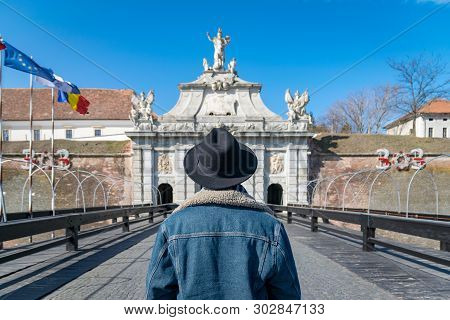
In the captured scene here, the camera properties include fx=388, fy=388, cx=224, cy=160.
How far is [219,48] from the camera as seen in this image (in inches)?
1459

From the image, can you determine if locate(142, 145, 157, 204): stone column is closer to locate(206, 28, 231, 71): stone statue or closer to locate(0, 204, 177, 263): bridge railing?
locate(206, 28, 231, 71): stone statue

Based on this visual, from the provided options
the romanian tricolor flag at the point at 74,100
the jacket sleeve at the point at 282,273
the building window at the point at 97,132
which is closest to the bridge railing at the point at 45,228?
the jacket sleeve at the point at 282,273

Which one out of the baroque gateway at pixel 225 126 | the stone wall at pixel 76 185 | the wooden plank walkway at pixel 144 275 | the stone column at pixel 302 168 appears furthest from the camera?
the stone wall at pixel 76 185

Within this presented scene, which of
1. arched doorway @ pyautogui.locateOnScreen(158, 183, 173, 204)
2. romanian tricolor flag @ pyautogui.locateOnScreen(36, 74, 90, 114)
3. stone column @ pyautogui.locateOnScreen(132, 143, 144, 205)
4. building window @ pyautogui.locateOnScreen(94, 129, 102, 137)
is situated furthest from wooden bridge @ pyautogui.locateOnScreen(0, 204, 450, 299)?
building window @ pyautogui.locateOnScreen(94, 129, 102, 137)

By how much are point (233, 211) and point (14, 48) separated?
1388 centimetres

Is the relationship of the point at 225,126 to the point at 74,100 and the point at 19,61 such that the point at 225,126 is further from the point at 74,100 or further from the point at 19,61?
the point at 19,61

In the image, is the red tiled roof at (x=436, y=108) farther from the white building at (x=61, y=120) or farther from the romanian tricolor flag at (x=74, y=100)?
the romanian tricolor flag at (x=74, y=100)

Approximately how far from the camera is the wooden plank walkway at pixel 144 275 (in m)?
5.41

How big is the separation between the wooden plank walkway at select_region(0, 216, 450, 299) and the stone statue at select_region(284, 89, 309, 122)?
26.3m

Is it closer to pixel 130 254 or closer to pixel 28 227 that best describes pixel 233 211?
pixel 28 227

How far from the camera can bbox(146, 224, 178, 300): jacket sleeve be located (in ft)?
7.54

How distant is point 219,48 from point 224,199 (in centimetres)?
3644

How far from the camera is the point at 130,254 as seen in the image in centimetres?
895

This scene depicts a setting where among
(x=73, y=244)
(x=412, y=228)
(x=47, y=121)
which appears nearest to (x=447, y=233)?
(x=412, y=228)
